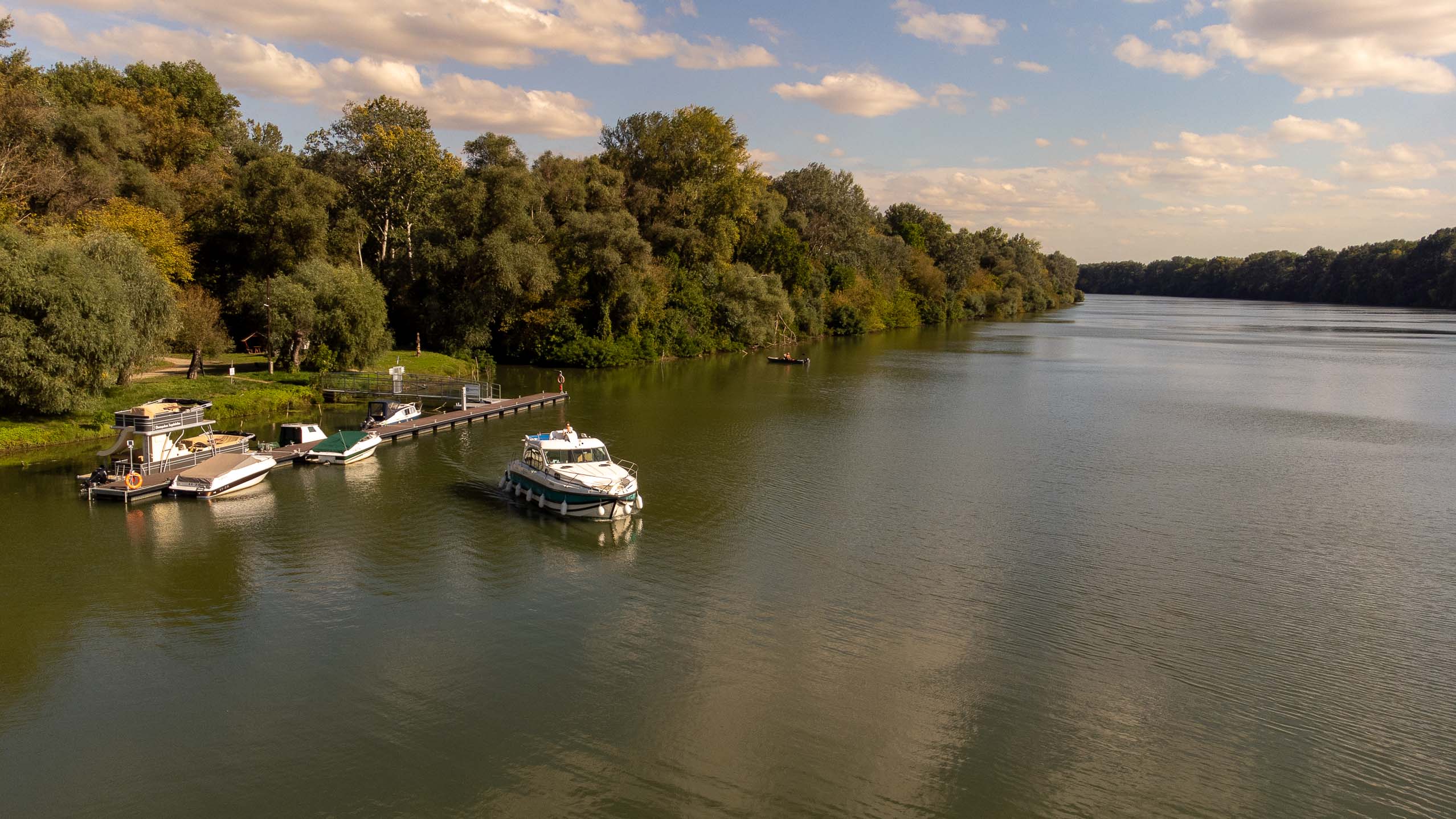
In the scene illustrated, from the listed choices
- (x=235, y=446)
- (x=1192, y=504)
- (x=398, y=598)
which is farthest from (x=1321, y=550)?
(x=235, y=446)

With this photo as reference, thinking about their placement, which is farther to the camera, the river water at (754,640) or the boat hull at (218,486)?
the boat hull at (218,486)

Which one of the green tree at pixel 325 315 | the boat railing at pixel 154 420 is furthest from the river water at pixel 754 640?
the green tree at pixel 325 315

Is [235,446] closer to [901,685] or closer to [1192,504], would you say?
[901,685]

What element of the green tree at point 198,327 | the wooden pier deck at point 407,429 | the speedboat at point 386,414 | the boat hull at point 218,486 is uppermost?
the green tree at point 198,327

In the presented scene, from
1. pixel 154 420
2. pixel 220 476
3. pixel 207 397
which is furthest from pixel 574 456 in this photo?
pixel 207 397

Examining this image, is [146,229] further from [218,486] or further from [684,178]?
[684,178]

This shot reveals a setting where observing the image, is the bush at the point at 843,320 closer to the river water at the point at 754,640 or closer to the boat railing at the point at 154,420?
the river water at the point at 754,640

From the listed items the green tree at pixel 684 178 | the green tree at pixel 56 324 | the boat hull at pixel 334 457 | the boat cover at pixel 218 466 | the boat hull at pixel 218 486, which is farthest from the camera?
the green tree at pixel 684 178

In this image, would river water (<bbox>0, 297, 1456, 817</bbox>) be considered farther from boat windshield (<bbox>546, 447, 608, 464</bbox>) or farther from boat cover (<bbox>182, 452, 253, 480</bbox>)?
boat windshield (<bbox>546, 447, 608, 464</bbox>)
